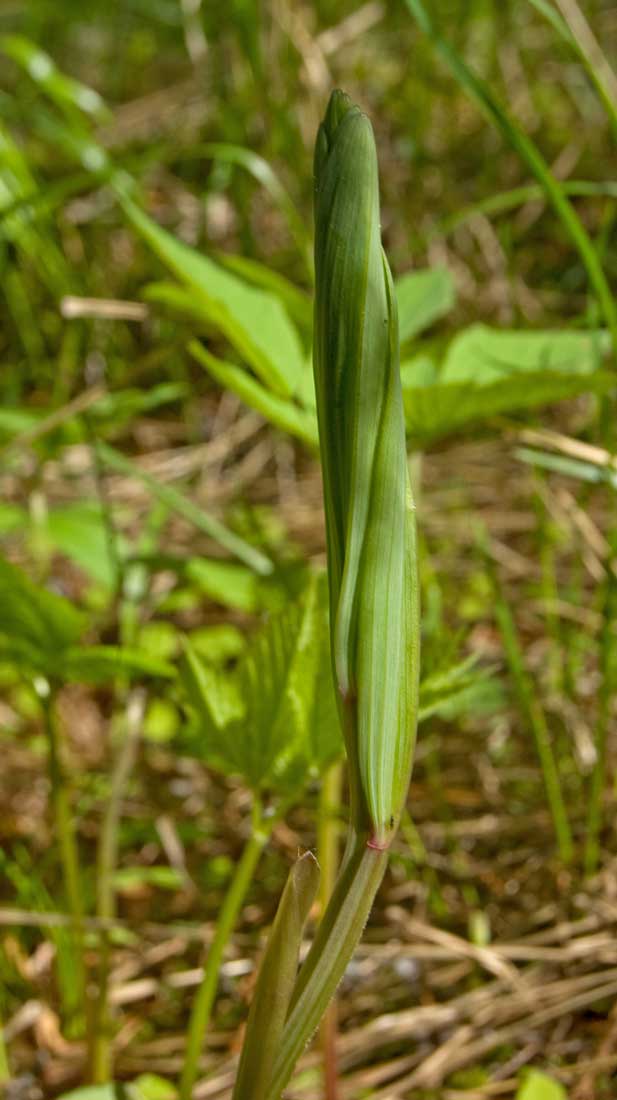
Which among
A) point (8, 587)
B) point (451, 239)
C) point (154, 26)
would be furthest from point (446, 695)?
point (154, 26)

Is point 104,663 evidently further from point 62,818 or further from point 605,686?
A: point 605,686

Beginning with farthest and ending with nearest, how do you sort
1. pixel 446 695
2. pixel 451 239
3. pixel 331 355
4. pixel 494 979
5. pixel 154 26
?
pixel 154 26
pixel 451 239
pixel 494 979
pixel 446 695
pixel 331 355

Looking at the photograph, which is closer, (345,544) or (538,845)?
(345,544)

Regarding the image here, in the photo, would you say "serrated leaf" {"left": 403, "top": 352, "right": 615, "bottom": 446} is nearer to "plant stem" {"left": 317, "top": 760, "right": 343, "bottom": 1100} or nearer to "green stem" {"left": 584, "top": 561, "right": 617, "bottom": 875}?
"green stem" {"left": 584, "top": 561, "right": 617, "bottom": 875}

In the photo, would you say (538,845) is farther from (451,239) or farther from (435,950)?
(451,239)

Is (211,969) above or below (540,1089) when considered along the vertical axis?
above

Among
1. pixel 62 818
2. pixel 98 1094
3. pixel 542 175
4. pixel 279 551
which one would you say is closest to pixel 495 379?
pixel 542 175

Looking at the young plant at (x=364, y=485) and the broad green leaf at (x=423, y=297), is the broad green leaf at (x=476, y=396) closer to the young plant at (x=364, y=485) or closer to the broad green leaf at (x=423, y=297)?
the broad green leaf at (x=423, y=297)
